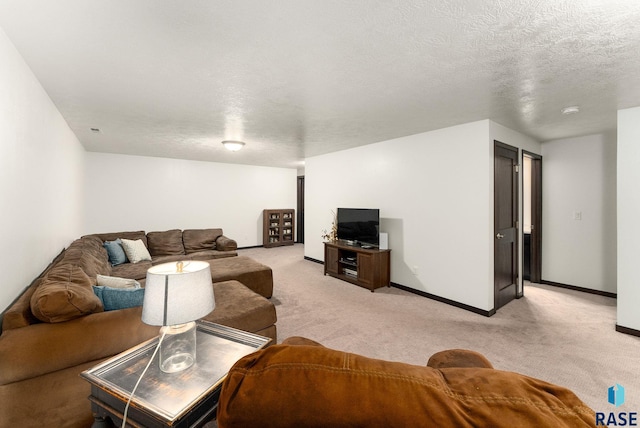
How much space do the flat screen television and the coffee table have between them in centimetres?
334

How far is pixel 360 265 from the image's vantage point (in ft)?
15.0

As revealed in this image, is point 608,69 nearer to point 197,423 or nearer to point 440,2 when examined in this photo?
point 440,2

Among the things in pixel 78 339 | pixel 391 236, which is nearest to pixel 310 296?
pixel 391 236

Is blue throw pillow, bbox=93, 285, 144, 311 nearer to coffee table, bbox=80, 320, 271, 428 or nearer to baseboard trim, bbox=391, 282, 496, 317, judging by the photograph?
coffee table, bbox=80, 320, 271, 428

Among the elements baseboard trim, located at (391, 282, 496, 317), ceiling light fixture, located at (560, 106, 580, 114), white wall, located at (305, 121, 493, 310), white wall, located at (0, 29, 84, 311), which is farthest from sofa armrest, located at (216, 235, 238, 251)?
ceiling light fixture, located at (560, 106, 580, 114)

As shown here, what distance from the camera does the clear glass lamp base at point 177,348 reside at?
1.33m

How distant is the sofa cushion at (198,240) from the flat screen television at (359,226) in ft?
8.99

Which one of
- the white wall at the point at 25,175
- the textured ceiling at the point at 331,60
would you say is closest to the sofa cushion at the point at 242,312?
the white wall at the point at 25,175

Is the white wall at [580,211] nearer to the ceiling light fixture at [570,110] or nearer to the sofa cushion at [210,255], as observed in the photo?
the ceiling light fixture at [570,110]

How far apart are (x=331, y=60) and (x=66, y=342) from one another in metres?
2.34

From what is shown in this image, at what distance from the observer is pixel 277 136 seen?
435 cm

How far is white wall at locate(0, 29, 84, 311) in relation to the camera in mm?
1710

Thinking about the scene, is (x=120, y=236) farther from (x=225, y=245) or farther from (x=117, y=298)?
(x=117, y=298)

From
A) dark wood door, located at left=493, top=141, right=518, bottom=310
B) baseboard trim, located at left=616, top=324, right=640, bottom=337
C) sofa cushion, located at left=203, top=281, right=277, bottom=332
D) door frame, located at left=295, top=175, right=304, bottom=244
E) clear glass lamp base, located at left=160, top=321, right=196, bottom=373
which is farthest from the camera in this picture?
door frame, located at left=295, top=175, right=304, bottom=244
